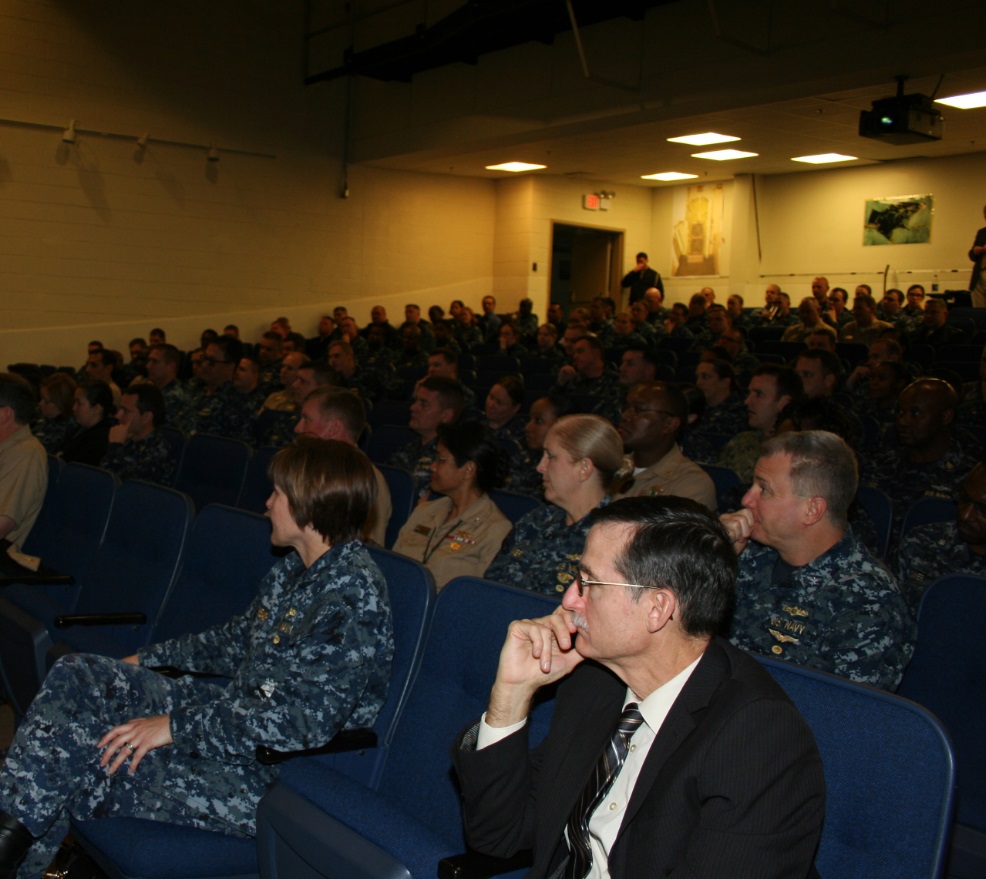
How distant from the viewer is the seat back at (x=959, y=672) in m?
1.98

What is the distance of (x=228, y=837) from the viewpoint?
189 centimetres

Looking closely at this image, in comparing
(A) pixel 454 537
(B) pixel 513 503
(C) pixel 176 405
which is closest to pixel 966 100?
(C) pixel 176 405

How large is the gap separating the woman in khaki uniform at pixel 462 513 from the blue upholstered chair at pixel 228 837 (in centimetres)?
98

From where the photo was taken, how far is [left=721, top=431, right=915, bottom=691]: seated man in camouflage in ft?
6.20

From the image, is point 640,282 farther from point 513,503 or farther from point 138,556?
point 138,556

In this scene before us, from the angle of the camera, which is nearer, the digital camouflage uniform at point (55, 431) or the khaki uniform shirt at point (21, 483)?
the khaki uniform shirt at point (21, 483)

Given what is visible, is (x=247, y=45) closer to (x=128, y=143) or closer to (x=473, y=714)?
(x=128, y=143)

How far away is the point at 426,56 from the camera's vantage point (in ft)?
37.5

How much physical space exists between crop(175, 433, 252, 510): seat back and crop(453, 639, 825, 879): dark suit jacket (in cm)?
280

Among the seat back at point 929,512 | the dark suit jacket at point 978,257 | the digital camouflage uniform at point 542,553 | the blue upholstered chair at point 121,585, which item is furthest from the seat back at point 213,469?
the dark suit jacket at point 978,257

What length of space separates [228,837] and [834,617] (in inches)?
52.0

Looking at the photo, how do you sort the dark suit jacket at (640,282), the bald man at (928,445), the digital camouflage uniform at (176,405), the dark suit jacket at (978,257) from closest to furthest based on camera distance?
the bald man at (928,445), the digital camouflage uniform at (176,405), the dark suit jacket at (978,257), the dark suit jacket at (640,282)

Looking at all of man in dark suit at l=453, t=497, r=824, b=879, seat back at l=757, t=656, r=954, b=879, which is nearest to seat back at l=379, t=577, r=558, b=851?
man in dark suit at l=453, t=497, r=824, b=879

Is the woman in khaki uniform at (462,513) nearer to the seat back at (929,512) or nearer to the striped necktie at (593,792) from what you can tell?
the seat back at (929,512)
